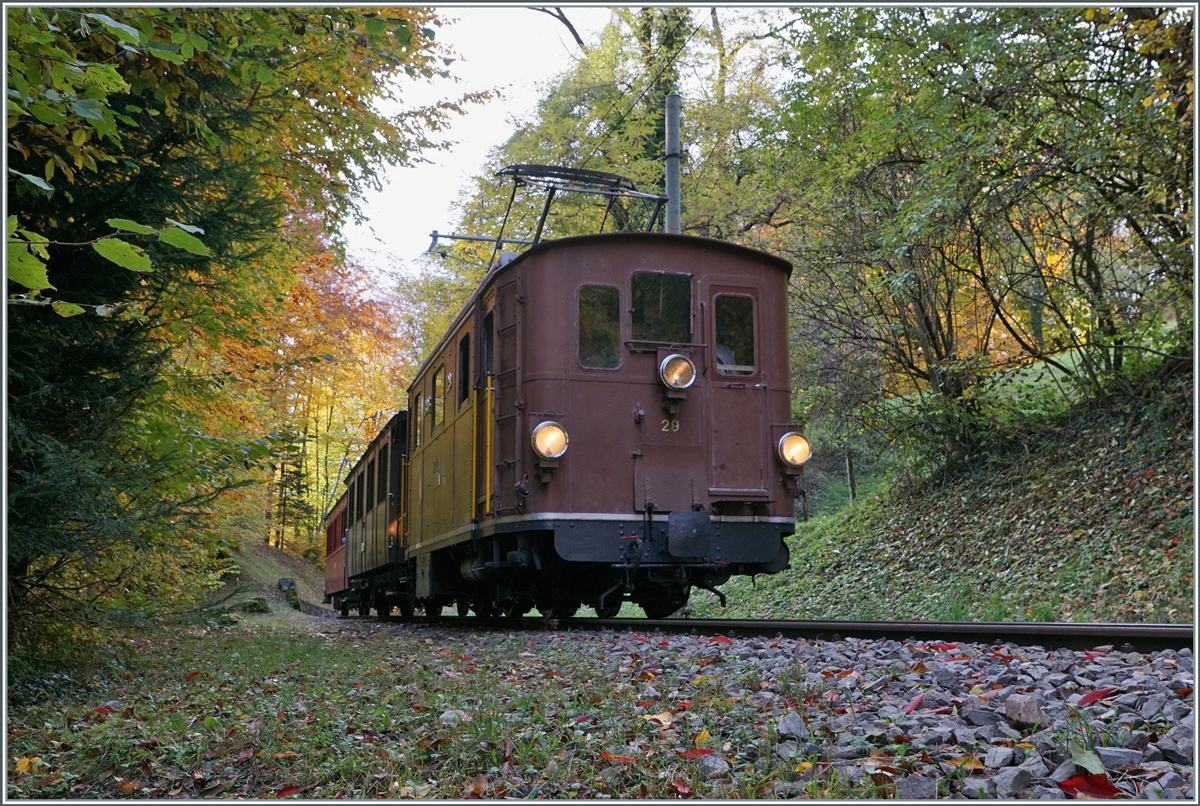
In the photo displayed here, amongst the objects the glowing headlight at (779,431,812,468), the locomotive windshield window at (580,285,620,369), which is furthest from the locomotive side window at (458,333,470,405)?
the glowing headlight at (779,431,812,468)

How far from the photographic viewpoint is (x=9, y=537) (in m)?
5.05

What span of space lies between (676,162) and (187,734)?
10.2 metres

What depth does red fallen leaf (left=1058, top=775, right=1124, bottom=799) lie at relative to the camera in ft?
9.23

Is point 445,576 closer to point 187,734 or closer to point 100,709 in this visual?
→ point 100,709

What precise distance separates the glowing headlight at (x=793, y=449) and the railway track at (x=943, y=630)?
4.47 ft

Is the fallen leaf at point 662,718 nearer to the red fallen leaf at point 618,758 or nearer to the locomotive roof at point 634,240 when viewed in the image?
the red fallen leaf at point 618,758

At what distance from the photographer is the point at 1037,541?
1240 centimetres

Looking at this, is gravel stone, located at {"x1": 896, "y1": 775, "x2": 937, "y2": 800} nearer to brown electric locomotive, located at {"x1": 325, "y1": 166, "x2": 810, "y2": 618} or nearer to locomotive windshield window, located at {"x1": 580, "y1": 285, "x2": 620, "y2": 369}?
brown electric locomotive, located at {"x1": 325, "y1": 166, "x2": 810, "y2": 618}

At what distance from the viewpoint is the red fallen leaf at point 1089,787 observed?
2.81 meters

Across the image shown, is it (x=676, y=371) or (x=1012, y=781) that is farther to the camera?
(x=676, y=371)

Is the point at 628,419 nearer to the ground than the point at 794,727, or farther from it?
farther from it

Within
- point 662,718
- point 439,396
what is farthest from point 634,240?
point 662,718

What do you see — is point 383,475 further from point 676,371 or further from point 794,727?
point 794,727

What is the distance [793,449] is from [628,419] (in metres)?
1.47
